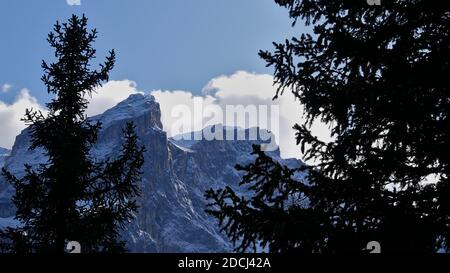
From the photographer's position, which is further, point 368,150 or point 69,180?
point 69,180

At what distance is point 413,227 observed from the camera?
17.0ft

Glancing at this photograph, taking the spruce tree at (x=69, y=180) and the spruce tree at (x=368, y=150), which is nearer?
the spruce tree at (x=368, y=150)

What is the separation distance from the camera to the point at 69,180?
11.4m

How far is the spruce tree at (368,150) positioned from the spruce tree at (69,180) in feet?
21.3

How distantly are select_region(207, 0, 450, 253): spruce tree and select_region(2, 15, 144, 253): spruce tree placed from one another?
649 centimetres

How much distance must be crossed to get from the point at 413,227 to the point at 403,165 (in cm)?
89

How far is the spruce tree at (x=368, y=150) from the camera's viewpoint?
528cm

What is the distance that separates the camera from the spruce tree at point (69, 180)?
11.0 meters

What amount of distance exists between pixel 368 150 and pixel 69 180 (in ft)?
26.0

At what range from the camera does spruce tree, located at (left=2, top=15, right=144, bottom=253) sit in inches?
432
